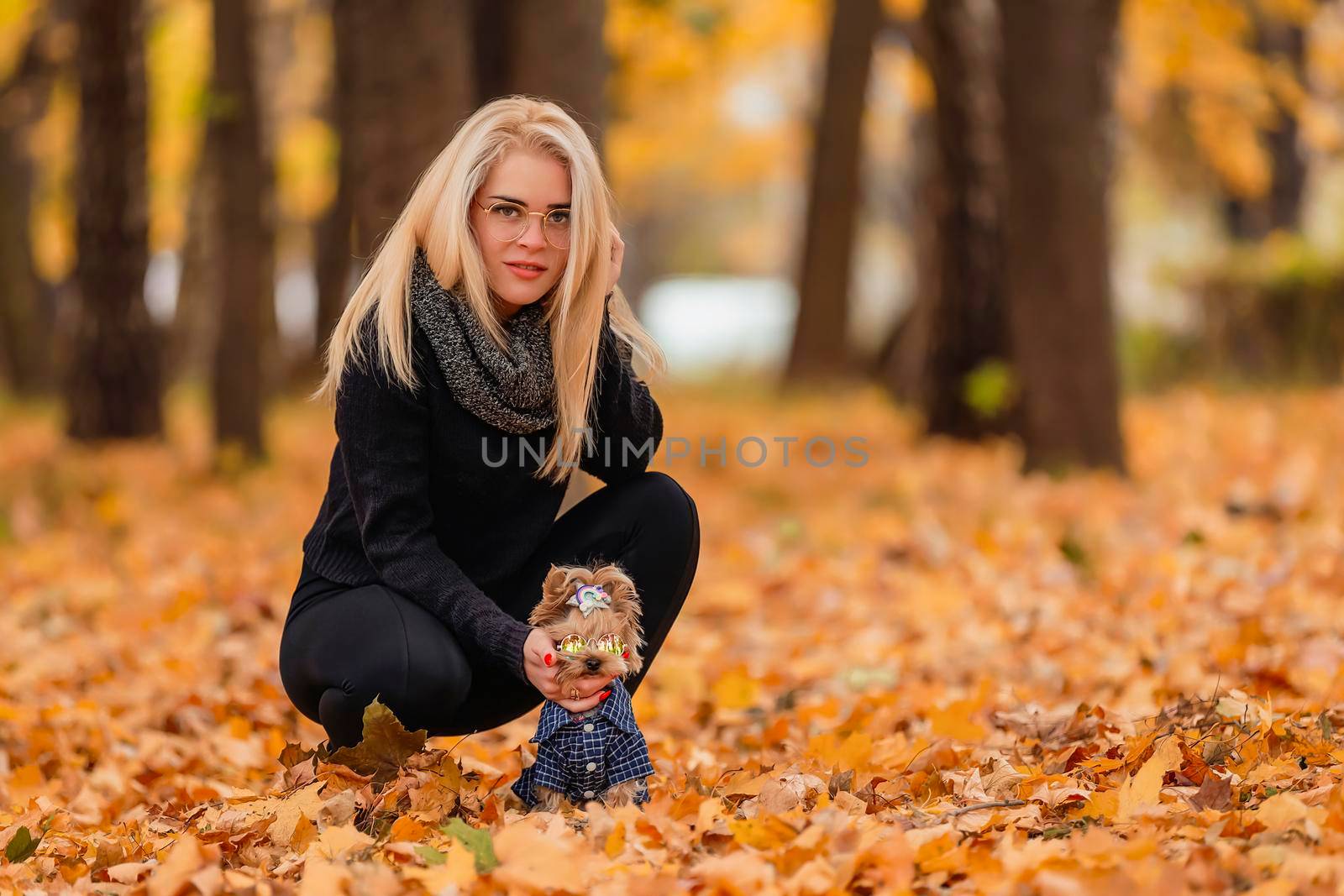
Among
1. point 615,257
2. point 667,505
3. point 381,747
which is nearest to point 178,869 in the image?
point 381,747

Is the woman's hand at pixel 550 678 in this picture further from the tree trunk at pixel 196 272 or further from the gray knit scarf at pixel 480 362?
the tree trunk at pixel 196 272

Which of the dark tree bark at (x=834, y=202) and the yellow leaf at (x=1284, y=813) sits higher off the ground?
the dark tree bark at (x=834, y=202)

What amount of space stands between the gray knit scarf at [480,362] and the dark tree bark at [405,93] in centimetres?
296

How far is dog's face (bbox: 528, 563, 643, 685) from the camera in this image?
259 cm

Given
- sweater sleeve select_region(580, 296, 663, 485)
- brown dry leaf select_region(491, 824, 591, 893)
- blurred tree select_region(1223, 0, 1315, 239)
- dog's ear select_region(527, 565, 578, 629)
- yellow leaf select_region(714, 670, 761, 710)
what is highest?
blurred tree select_region(1223, 0, 1315, 239)

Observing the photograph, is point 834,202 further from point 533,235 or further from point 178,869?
point 178,869

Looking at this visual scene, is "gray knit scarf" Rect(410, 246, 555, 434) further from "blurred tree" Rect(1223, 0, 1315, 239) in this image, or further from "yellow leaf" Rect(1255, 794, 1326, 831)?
"blurred tree" Rect(1223, 0, 1315, 239)

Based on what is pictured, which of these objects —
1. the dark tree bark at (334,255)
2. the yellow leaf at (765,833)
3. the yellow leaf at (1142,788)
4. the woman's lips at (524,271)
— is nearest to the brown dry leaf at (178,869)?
the yellow leaf at (765,833)

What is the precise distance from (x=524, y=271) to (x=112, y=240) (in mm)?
7800

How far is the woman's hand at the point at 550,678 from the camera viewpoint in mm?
2594

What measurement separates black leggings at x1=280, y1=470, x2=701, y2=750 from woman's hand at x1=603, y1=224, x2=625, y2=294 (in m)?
0.43

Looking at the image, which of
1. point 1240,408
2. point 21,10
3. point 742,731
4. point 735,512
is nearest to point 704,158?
point 21,10

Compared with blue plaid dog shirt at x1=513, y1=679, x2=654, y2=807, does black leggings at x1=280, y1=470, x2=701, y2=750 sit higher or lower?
higher

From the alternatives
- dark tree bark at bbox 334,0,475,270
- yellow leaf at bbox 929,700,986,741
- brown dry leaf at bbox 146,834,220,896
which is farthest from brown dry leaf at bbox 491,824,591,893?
dark tree bark at bbox 334,0,475,270
